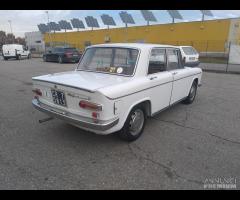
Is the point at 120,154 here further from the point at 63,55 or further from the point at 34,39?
the point at 34,39

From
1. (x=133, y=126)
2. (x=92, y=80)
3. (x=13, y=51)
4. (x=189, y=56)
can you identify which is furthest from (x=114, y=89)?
(x=13, y=51)

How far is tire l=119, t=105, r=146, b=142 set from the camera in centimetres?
371

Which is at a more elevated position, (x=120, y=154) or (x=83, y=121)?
(x=83, y=121)

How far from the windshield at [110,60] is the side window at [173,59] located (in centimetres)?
118

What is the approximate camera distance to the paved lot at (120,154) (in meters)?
2.85

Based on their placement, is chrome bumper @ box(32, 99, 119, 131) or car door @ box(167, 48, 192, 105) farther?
car door @ box(167, 48, 192, 105)

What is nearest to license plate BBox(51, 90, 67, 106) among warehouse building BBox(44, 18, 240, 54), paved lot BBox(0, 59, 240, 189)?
paved lot BBox(0, 59, 240, 189)

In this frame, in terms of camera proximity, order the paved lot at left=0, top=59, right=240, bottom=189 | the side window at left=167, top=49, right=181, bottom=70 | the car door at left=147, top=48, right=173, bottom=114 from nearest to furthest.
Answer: the paved lot at left=0, top=59, right=240, bottom=189, the car door at left=147, top=48, right=173, bottom=114, the side window at left=167, top=49, right=181, bottom=70

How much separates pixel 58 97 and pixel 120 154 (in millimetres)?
1421

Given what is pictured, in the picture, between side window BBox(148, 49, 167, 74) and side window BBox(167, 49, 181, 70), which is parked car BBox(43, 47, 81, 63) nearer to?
side window BBox(167, 49, 181, 70)

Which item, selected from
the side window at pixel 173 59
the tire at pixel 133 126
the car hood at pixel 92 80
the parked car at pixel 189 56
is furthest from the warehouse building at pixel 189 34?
the car hood at pixel 92 80

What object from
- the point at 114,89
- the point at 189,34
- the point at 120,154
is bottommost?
the point at 120,154

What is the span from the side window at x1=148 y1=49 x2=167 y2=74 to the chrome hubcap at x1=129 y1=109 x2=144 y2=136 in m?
0.84

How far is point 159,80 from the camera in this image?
166 inches
